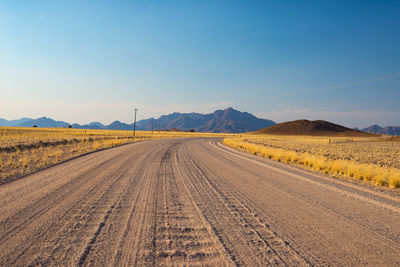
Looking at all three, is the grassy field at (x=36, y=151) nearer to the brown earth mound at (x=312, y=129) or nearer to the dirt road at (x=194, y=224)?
the dirt road at (x=194, y=224)

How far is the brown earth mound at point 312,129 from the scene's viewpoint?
140875mm

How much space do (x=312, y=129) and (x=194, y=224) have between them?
527 ft

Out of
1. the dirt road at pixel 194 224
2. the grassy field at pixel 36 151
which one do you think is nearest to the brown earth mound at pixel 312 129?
the grassy field at pixel 36 151

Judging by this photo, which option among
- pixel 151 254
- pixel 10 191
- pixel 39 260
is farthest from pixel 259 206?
pixel 10 191

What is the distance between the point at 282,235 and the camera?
355 cm

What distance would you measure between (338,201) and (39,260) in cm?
619

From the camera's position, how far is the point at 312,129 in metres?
146

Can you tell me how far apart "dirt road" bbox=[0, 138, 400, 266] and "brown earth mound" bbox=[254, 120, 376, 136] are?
147 metres

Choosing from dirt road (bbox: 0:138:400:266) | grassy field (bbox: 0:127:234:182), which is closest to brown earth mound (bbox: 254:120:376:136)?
grassy field (bbox: 0:127:234:182)

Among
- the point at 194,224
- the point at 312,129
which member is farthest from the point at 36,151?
the point at 312,129

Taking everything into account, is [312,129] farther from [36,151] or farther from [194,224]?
[194,224]

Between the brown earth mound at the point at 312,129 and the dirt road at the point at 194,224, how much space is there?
147 m

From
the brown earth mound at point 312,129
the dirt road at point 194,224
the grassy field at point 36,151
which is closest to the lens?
the dirt road at point 194,224

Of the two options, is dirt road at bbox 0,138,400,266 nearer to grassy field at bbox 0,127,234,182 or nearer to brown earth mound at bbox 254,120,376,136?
grassy field at bbox 0,127,234,182
